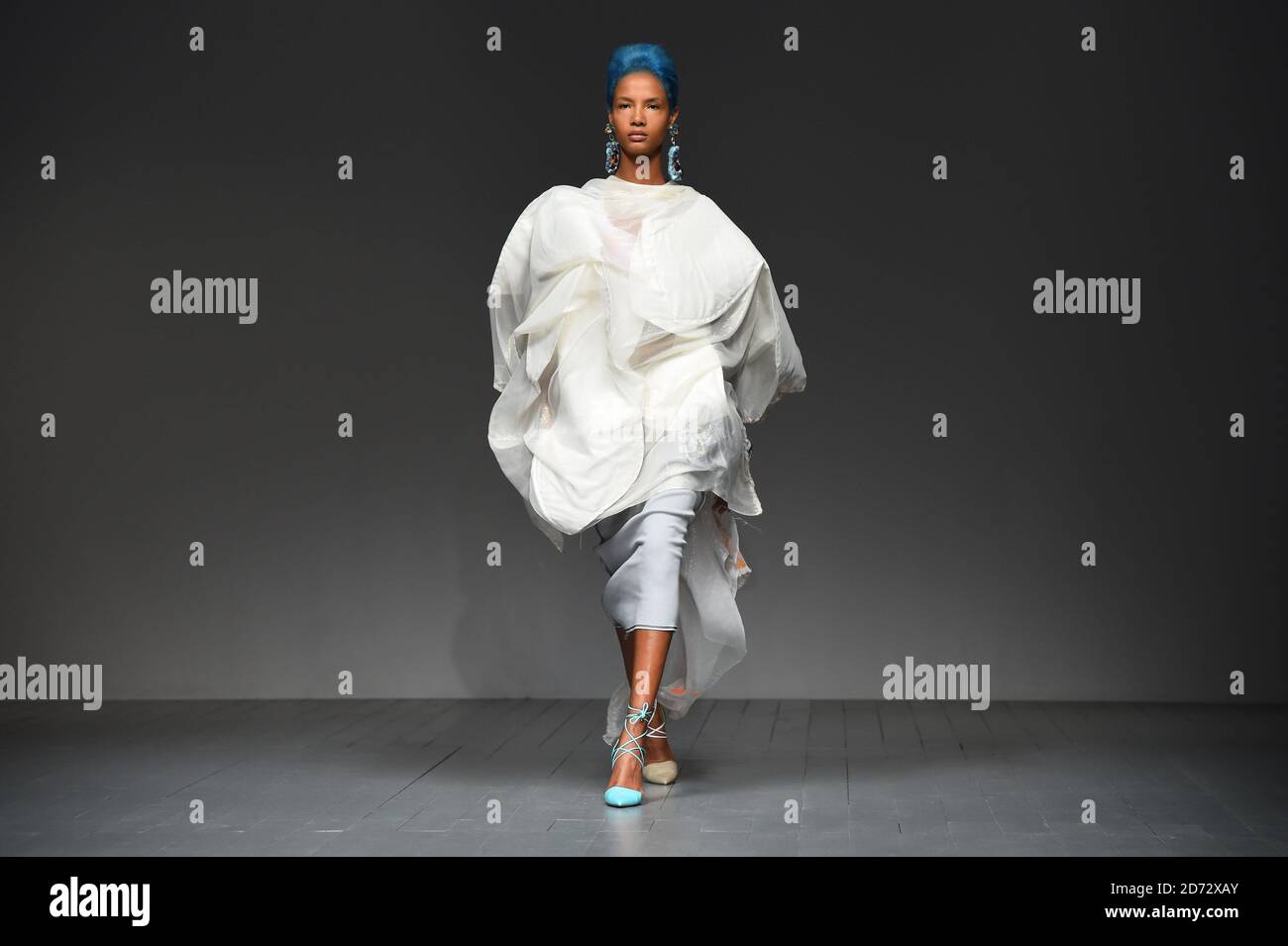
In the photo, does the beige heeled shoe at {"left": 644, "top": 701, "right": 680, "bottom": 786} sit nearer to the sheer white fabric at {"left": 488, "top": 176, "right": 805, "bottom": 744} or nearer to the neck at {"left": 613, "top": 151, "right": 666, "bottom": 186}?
the sheer white fabric at {"left": 488, "top": 176, "right": 805, "bottom": 744}

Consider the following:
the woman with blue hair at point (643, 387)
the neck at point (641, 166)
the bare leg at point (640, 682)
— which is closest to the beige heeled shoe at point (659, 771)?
the woman with blue hair at point (643, 387)

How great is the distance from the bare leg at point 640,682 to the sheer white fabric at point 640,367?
234 millimetres

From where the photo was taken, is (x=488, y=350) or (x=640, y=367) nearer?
(x=640, y=367)

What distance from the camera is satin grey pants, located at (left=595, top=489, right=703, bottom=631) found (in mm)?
3129

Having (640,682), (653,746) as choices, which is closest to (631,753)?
(640,682)

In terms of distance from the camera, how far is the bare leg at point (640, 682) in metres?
3.04

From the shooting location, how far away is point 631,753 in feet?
10.0

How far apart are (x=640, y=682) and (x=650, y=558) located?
248 mm

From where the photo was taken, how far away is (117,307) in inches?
190

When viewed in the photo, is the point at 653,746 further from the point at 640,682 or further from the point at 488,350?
the point at 488,350

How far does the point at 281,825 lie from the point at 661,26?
2785mm

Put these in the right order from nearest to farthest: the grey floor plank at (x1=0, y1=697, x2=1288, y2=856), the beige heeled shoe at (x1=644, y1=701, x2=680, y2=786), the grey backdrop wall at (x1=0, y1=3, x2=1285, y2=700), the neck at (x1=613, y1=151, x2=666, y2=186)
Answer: the grey floor plank at (x1=0, y1=697, x2=1288, y2=856) → the beige heeled shoe at (x1=644, y1=701, x2=680, y2=786) → the neck at (x1=613, y1=151, x2=666, y2=186) → the grey backdrop wall at (x1=0, y1=3, x2=1285, y2=700)

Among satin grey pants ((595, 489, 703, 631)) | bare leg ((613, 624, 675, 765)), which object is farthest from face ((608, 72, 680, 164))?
bare leg ((613, 624, 675, 765))

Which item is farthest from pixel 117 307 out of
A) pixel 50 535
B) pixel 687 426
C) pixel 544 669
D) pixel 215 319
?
pixel 687 426
